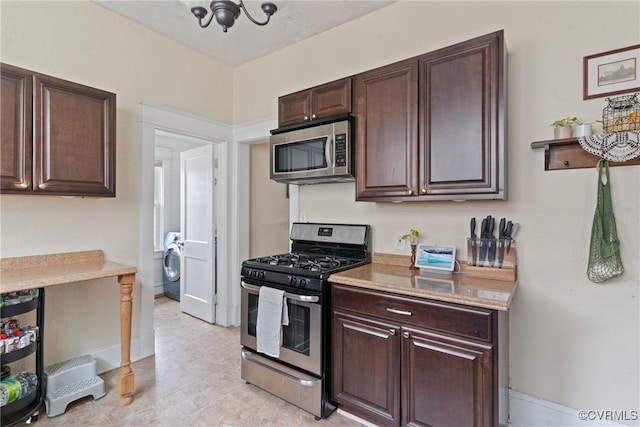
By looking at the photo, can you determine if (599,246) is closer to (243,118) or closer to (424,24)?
(424,24)

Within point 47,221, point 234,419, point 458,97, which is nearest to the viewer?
point 458,97

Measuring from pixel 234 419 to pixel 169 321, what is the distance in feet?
6.90

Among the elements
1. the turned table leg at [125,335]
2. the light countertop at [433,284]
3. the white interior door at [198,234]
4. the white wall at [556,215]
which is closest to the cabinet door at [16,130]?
the turned table leg at [125,335]

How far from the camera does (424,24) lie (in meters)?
2.32

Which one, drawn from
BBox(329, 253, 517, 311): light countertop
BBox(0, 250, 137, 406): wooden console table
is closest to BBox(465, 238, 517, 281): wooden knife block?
BBox(329, 253, 517, 311): light countertop

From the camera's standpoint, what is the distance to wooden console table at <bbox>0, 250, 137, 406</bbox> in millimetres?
1907

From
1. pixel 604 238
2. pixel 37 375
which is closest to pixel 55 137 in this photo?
pixel 37 375

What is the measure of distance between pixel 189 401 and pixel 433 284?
1781mm

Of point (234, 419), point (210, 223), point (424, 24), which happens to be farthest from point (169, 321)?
point (424, 24)

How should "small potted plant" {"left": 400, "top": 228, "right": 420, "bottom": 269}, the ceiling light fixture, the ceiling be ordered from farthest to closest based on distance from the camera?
the ceiling < "small potted plant" {"left": 400, "top": 228, "right": 420, "bottom": 269} < the ceiling light fixture

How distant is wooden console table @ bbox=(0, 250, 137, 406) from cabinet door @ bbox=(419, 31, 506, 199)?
6.71 ft

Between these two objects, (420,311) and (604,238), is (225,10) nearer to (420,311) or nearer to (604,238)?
(420,311)

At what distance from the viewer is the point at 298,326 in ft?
6.86

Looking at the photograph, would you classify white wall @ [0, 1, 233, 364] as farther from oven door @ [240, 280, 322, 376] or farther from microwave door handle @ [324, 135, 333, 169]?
microwave door handle @ [324, 135, 333, 169]
